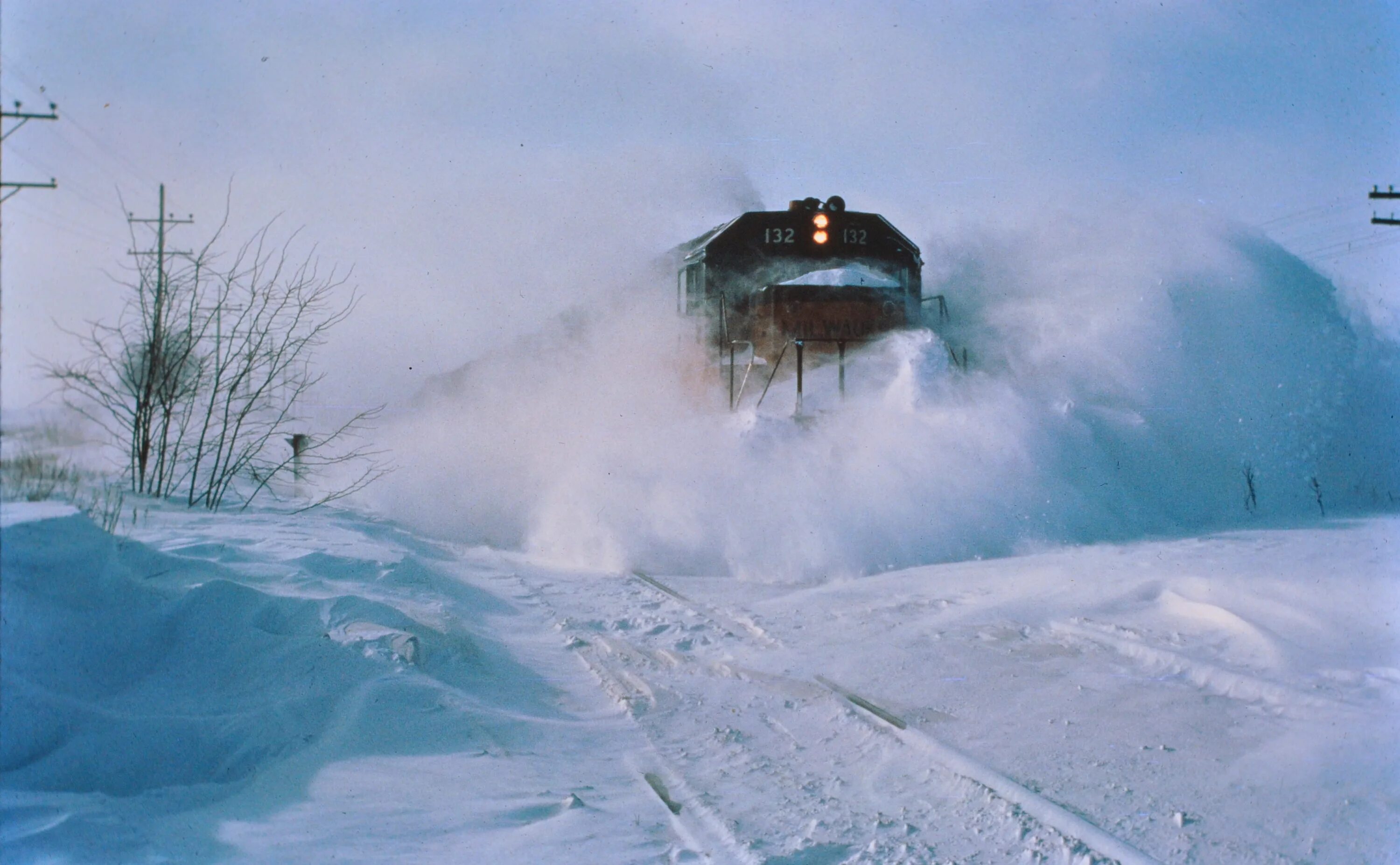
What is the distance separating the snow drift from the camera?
1140 centimetres

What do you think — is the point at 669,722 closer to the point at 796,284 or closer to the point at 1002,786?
the point at 1002,786

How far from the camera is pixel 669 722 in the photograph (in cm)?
552

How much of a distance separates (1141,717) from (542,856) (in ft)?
11.4

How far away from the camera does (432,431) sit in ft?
60.8

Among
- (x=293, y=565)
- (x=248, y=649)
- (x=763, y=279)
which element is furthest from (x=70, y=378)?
(x=763, y=279)

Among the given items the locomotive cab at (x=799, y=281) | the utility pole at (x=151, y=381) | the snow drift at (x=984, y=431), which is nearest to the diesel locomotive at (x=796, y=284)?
the locomotive cab at (x=799, y=281)

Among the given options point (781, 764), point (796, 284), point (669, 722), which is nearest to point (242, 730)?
point (669, 722)

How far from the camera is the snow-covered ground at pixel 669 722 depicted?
370 cm

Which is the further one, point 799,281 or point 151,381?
point 799,281

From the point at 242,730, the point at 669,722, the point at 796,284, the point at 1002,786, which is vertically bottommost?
the point at 669,722

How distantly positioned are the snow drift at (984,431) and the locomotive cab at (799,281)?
935 mm

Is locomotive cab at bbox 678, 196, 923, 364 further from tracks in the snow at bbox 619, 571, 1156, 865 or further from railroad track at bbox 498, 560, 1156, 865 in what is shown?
tracks in the snow at bbox 619, 571, 1156, 865

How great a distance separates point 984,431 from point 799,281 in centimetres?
572

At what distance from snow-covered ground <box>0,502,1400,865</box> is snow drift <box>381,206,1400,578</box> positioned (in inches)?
129
